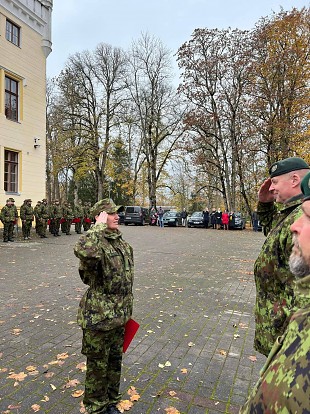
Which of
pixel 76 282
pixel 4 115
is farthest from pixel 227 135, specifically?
pixel 76 282

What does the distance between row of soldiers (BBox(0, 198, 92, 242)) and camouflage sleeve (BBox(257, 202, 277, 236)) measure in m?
→ 10.1

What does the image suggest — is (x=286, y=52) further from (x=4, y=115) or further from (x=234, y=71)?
(x=4, y=115)

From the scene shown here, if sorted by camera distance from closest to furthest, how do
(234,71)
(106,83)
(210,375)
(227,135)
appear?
1. (210,375)
2. (234,71)
3. (227,135)
4. (106,83)

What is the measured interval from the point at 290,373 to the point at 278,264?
1406 millimetres

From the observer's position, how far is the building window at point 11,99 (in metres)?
18.1

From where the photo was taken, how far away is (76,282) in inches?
305

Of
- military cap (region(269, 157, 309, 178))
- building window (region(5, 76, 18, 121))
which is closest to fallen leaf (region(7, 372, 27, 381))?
military cap (region(269, 157, 309, 178))

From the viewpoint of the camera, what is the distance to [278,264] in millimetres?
2303

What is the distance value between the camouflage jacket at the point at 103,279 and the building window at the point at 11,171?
55.3 ft

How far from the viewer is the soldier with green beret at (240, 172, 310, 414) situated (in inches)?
37.0

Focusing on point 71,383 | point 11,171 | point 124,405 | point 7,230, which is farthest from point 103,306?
point 11,171

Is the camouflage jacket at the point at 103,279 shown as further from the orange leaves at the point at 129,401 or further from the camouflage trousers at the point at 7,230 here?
the camouflage trousers at the point at 7,230

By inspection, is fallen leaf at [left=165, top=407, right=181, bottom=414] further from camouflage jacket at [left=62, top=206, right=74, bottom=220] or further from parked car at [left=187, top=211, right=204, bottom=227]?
parked car at [left=187, top=211, right=204, bottom=227]

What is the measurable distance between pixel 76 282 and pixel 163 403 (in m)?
5.04
